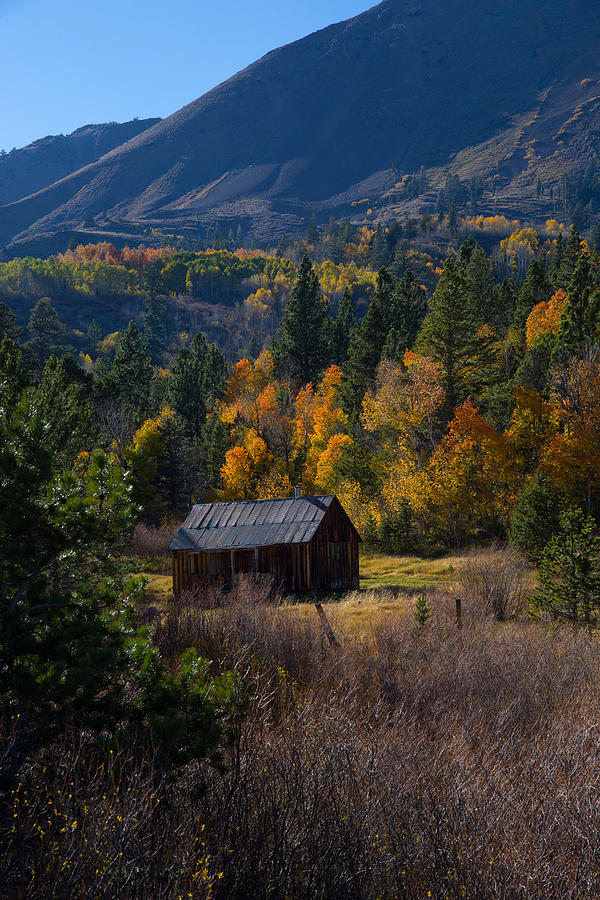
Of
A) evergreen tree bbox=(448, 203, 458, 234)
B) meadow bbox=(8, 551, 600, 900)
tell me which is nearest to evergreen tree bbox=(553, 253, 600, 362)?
meadow bbox=(8, 551, 600, 900)

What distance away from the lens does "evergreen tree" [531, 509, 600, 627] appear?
1844 cm

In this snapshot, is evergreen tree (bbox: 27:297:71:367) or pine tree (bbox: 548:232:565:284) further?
evergreen tree (bbox: 27:297:71:367)

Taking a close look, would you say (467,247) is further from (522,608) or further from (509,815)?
(509,815)

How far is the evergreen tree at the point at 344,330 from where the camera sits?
72.1 meters

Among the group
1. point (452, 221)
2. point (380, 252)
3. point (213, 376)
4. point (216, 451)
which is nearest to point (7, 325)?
point (216, 451)

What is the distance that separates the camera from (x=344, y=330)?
74.3m

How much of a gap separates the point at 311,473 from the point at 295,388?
54.5 ft

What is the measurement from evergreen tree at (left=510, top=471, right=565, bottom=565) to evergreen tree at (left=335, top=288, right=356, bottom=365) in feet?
142

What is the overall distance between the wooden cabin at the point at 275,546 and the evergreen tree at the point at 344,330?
124 ft

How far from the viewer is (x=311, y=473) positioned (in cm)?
5409

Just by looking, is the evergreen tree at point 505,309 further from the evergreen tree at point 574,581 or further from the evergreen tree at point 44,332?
the evergreen tree at point 44,332

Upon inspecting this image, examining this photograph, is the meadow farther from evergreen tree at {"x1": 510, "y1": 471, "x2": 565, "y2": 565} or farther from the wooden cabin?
the wooden cabin

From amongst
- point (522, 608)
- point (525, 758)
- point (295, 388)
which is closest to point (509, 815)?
point (525, 758)

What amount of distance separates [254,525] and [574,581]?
17.5 m
